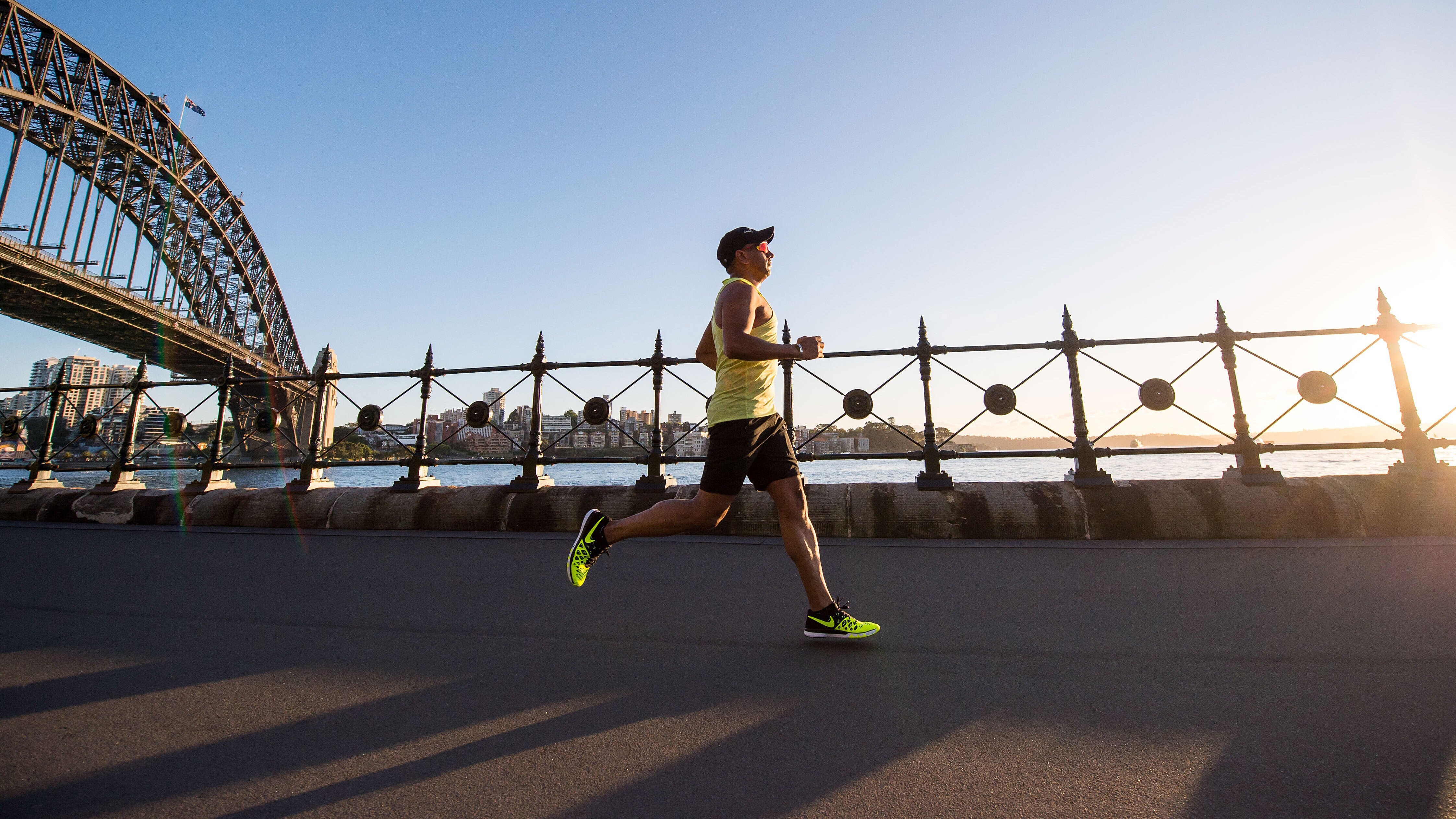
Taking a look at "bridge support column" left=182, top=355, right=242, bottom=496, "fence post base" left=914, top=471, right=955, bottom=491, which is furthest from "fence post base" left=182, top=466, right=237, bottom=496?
"fence post base" left=914, top=471, right=955, bottom=491

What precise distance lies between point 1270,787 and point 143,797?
94.3 inches

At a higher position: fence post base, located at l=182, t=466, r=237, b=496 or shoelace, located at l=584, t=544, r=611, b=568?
fence post base, located at l=182, t=466, r=237, b=496

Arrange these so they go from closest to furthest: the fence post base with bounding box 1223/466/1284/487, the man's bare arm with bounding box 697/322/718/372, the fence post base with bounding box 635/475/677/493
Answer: the man's bare arm with bounding box 697/322/718/372 → the fence post base with bounding box 1223/466/1284/487 → the fence post base with bounding box 635/475/677/493

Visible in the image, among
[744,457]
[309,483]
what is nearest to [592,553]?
[744,457]

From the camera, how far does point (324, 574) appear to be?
357 centimetres

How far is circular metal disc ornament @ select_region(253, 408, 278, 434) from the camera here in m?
7.41

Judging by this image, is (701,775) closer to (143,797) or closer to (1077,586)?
(143,797)

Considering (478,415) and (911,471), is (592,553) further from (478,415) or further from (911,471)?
(911,471)

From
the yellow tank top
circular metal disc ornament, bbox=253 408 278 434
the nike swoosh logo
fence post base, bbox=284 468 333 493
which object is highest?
circular metal disc ornament, bbox=253 408 278 434

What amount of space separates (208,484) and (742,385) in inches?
279

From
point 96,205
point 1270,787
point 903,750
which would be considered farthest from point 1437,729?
point 96,205

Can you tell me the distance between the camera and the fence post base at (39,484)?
22.9 feet

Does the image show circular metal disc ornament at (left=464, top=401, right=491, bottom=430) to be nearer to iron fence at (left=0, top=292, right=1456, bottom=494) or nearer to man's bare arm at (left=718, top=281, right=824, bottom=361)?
iron fence at (left=0, top=292, right=1456, bottom=494)

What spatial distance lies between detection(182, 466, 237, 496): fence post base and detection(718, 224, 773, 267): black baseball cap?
6.45 metres
